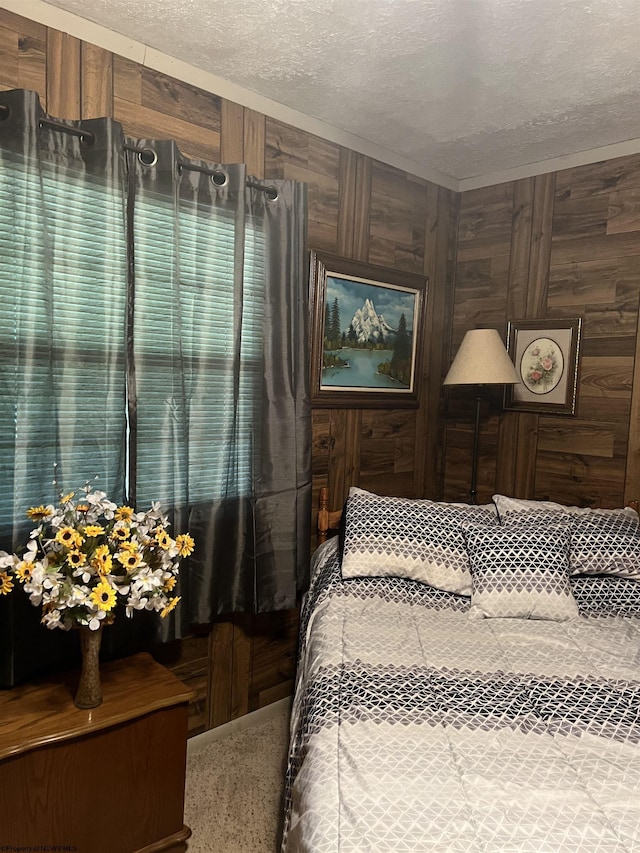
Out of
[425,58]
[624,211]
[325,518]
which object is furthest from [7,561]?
[624,211]

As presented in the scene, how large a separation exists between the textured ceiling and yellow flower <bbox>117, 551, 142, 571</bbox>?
1.69 metres

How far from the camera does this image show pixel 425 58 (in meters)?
2.14

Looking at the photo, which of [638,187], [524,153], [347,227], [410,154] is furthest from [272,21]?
[638,187]

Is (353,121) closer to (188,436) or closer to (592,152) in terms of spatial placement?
(592,152)

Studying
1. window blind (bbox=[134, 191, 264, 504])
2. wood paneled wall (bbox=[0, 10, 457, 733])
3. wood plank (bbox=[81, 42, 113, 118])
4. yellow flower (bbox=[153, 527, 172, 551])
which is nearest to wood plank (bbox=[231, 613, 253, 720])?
wood paneled wall (bbox=[0, 10, 457, 733])

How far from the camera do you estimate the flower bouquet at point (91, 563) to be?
1638 millimetres

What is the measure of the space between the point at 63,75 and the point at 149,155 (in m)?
0.34

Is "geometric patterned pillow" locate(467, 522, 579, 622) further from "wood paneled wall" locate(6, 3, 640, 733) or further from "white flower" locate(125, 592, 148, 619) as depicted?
"white flower" locate(125, 592, 148, 619)

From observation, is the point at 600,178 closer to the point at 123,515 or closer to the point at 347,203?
the point at 347,203

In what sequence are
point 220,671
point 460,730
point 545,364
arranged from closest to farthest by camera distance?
point 460,730 < point 220,671 < point 545,364

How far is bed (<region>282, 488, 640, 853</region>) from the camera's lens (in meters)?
1.25

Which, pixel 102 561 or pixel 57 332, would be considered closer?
pixel 102 561

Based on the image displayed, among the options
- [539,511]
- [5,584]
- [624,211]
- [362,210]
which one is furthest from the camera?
[362,210]

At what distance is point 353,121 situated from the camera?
271 centimetres
